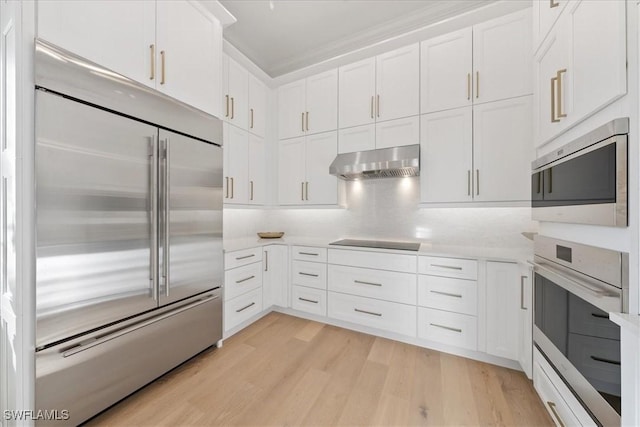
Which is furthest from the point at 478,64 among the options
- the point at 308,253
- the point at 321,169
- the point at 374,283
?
the point at 308,253

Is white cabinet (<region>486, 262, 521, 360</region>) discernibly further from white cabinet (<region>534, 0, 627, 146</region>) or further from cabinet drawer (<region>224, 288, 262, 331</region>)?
cabinet drawer (<region>224, 288, 262, 331</region>)

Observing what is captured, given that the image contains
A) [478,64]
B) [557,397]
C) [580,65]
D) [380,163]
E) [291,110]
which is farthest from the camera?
[291,110]

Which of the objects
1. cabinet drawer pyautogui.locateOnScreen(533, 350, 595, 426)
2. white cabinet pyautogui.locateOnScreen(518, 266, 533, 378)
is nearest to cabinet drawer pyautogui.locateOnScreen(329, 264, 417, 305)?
white cabinet pyautogui.locateOnScreen(518, 266, 533, 378)

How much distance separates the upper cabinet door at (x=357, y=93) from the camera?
2.69 m

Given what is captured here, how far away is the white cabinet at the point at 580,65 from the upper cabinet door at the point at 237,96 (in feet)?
8.35

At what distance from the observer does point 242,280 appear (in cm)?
249

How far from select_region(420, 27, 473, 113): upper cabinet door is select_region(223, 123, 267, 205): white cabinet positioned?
6.25ft

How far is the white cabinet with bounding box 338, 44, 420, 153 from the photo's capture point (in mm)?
2494

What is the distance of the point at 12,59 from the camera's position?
1.16 meters

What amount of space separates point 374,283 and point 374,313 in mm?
299

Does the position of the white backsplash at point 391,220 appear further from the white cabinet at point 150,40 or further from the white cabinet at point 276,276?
the white cabinet at point 150,40

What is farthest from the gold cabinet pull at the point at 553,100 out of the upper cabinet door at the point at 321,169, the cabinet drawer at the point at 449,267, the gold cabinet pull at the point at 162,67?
the gold cabinet pull at the point at 162,67

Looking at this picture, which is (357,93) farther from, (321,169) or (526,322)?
(526,322)

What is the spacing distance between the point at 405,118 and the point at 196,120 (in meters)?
1.97
